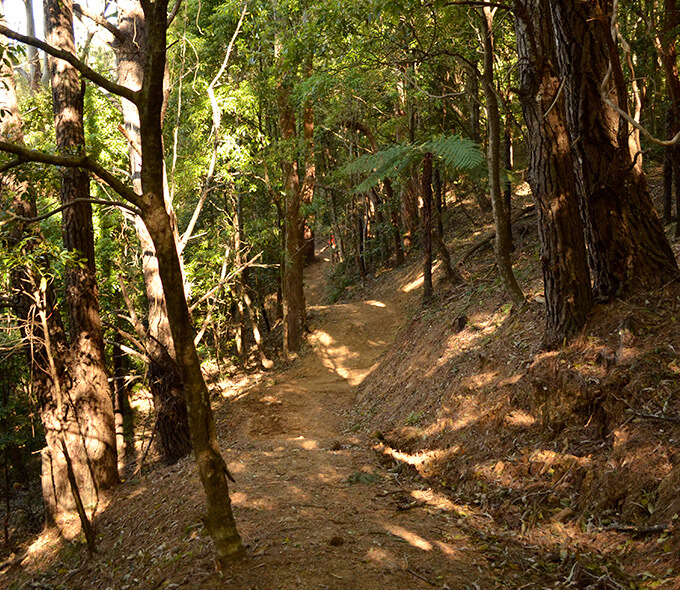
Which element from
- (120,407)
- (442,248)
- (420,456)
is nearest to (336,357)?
(442,248)

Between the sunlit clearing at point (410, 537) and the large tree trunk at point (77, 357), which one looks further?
the large tree trunk at point (77, 357)

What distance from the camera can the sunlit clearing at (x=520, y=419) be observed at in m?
5.83

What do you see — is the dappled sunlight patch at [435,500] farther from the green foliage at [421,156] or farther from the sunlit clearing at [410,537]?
the green foliage at [421,156]

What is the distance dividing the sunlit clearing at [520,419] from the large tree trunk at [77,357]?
19.8 ft

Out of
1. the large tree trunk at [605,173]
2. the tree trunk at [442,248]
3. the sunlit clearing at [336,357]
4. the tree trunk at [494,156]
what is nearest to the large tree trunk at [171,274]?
the large tree trunk at [605,173]

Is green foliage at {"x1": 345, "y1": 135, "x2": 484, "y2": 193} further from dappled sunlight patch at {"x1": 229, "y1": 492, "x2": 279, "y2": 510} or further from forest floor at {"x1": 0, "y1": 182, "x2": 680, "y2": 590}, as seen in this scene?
dappled sunlight patch at {"x1": 229, "y1": 492, "x2": 279, "y2": 510}

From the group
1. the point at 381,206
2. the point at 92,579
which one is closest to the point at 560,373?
the point at 92,579

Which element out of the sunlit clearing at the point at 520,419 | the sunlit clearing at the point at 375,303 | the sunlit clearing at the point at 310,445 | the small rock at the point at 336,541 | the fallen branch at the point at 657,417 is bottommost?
the sunlit clearing at the point at 310,445

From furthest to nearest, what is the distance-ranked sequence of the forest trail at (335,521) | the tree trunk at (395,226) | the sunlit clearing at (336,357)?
the tree trunk at (395,226) < the sunlit clearing at (336,357) < the forest trail at (335,521)

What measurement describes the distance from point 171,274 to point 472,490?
3.93 metres

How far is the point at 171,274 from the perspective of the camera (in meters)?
3.62

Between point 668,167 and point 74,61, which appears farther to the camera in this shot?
point 668,167

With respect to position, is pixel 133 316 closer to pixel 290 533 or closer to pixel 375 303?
pixel 290 533

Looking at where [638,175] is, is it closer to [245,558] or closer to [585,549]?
[585,549]
